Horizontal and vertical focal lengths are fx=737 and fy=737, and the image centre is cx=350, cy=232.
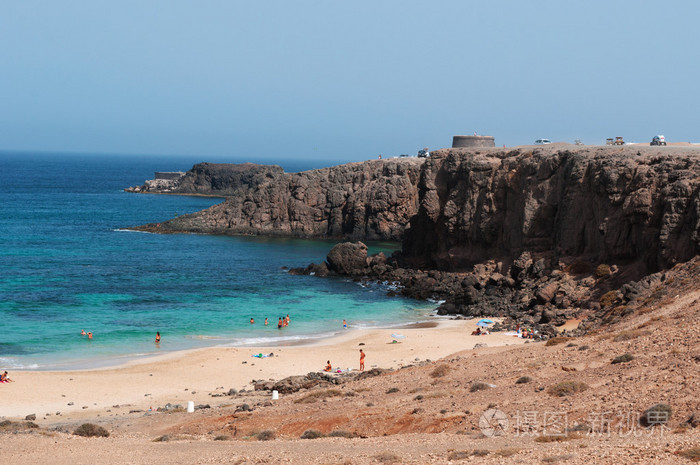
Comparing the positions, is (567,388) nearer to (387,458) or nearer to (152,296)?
(387,458)

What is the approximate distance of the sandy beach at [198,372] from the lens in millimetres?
30172

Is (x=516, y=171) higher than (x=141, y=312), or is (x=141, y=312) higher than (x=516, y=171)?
(x=516, y=171)

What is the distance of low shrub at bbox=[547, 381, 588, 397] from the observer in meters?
20.6

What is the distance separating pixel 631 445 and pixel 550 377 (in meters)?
7.47

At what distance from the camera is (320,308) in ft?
173

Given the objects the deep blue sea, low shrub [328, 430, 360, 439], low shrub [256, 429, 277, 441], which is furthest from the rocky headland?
low shrub [256, 429, 277, 441]

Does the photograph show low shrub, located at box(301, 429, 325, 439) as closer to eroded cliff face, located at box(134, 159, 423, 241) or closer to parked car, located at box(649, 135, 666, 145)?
parked car, located at box(649, 135, 666, 145)

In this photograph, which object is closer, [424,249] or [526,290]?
[526,290]

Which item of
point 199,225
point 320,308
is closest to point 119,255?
point 199,225

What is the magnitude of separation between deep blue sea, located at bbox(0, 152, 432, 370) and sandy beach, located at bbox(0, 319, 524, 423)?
2.43m

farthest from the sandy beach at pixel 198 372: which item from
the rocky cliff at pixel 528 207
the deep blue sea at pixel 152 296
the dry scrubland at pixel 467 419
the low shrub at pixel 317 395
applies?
→ the rocky cliff at pixel 528 207

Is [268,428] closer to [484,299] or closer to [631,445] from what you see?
[631,445]

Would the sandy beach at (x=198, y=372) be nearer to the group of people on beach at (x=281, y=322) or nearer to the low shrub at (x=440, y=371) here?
the group of people on beach at (x=281, y=322)

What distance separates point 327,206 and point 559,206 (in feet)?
160
